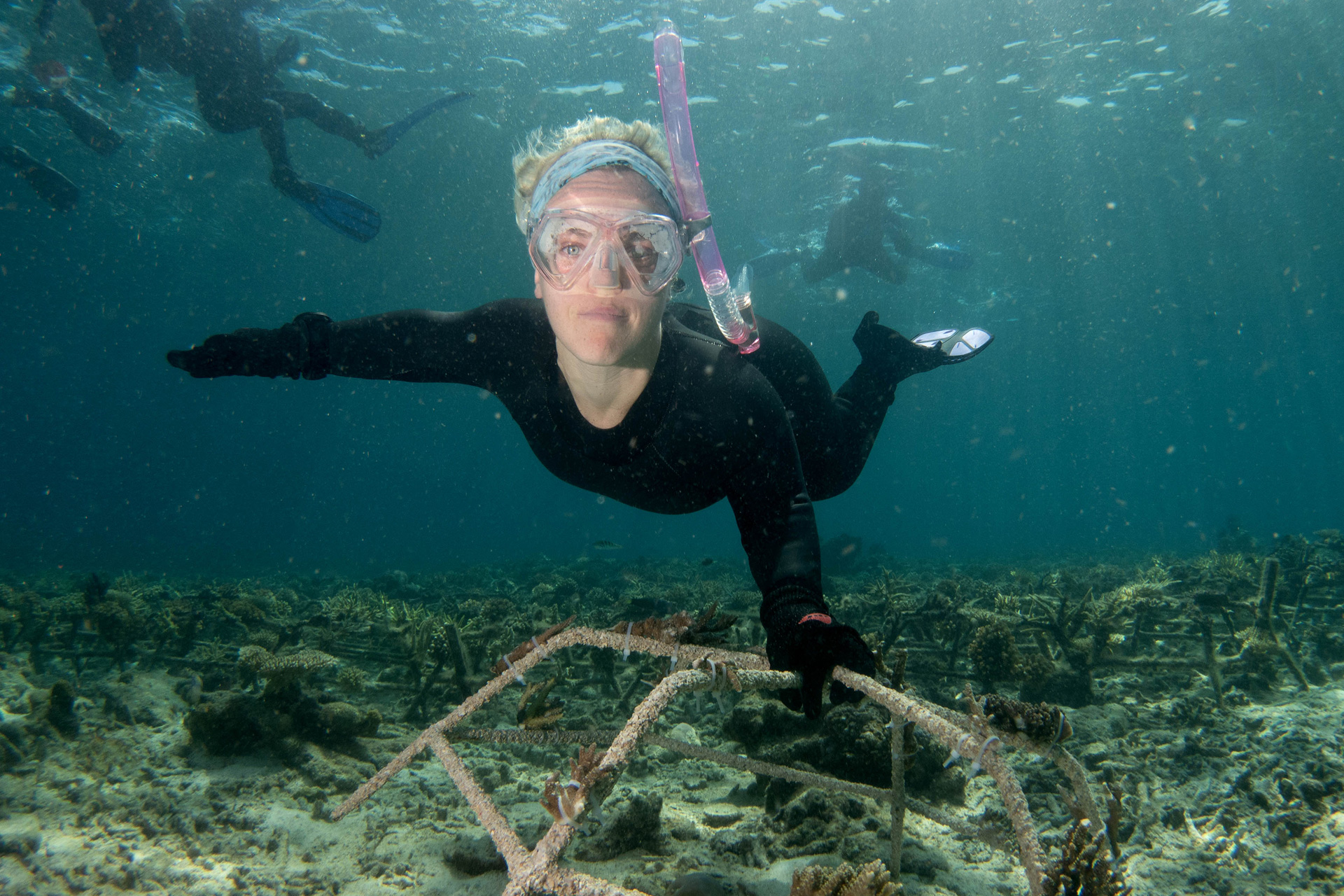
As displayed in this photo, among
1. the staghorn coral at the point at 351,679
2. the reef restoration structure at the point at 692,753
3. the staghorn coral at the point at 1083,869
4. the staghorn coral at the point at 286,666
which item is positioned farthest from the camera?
the staghorn coral at the point at 351,679

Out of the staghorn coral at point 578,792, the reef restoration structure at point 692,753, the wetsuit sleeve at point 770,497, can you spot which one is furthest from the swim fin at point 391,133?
the staghorn coral at point 578,792

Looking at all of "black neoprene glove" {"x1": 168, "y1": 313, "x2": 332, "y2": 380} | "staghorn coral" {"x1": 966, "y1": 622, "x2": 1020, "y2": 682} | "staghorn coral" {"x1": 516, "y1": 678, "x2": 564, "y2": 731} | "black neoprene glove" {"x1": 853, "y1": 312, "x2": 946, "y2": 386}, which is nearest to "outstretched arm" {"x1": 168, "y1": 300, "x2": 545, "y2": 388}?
"black neoprene glove" {"x1": 168, "y1": 313, "x2": 332, "y2": 380}

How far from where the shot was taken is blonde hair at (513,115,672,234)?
10.2 feet

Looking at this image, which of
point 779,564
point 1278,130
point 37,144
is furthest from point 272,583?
point 1278,130

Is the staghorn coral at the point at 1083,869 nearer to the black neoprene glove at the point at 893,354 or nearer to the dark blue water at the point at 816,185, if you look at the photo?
the black neoprene glove at the point at 893,354

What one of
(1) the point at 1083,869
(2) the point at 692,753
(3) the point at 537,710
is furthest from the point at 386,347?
(1) the point at 1083,869

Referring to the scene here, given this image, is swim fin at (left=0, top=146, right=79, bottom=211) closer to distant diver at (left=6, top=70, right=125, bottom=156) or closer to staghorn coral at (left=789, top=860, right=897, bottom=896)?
distant diver at (left=6, top=70, right=125, bottom=156)

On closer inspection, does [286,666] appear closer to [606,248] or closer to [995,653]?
[606,248]

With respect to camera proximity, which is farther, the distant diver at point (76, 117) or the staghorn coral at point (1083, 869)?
the distant diver at point (76, 117)

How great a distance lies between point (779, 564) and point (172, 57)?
16.2 meters

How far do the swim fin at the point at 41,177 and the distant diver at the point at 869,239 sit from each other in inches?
890

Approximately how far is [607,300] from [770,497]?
3.84 feet

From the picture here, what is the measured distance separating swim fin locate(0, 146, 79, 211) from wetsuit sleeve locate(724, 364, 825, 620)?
19.1 meters

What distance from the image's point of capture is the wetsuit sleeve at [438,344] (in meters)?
3.05
